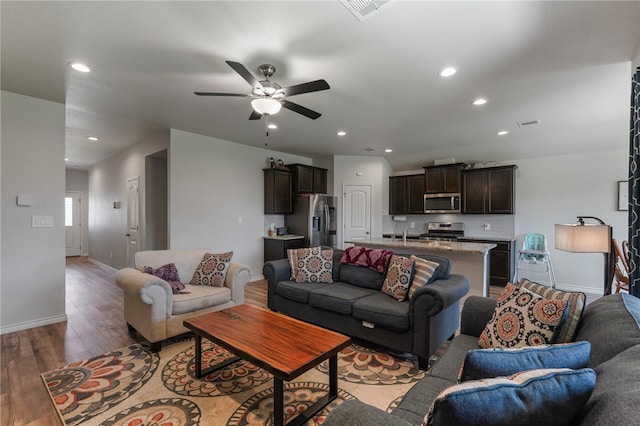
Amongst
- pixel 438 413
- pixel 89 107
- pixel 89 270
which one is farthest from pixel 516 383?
pixel 89 270

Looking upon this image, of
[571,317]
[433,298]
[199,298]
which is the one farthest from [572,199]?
[199,298]

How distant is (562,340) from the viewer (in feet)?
4.86

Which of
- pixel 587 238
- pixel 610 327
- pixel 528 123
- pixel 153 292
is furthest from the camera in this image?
pixel 528 123

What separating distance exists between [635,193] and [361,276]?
7.74ft

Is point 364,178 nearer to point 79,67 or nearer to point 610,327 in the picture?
point 79,67

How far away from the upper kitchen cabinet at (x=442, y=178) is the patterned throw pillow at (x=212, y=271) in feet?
15.0

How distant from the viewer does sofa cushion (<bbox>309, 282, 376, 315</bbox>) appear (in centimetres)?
288

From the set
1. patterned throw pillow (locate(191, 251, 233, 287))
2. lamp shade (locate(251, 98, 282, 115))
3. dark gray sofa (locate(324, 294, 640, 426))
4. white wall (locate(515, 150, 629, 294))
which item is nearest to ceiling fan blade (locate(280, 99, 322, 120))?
lamp shade (locate(251, 98, 282, 115))

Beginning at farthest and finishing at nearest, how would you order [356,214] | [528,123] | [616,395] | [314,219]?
[356,214]
[314,219]
[528,123]
[616,395]

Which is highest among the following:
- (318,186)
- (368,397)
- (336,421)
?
(318,186)

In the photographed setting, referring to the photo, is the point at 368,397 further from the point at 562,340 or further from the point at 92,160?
the point at 92,160

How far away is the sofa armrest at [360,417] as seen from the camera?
3.13ft

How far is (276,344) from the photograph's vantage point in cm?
196

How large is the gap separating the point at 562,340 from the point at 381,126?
351cm
